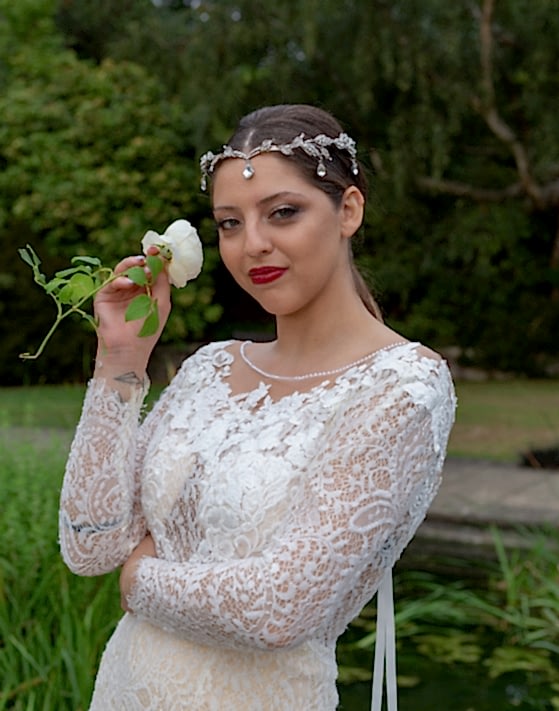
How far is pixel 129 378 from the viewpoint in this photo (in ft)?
5.27

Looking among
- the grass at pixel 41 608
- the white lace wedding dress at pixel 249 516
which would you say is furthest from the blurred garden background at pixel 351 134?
the white lace wedding dress at pixel 249 516

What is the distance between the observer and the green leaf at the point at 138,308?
152cm

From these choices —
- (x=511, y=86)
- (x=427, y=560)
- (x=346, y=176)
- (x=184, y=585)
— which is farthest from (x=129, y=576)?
(x=511, y=86)

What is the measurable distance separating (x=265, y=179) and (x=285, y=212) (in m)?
0.05

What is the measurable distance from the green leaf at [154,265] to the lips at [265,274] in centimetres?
14

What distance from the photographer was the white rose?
61.4 inches

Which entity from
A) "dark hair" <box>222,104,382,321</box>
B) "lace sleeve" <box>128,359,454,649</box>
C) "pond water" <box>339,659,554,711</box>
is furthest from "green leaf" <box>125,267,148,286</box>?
"pond water" <box>339,659,554,711</box>

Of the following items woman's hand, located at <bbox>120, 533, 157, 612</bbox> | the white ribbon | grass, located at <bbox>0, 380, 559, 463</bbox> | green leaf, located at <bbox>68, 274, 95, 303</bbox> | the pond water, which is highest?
green leaf, located at <bbox>68, 274, 95, 303</bbox>

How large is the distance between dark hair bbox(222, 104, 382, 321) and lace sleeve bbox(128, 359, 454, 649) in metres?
0.30

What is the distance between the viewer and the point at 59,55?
14547 mm

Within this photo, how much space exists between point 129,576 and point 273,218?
1.81 ft

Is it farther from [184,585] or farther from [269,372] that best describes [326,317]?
[184,585]

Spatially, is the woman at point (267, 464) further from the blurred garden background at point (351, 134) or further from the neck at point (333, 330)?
the blurred garden background at point (351, 134)

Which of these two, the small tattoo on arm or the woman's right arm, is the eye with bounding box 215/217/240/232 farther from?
the small tattoo on arm
